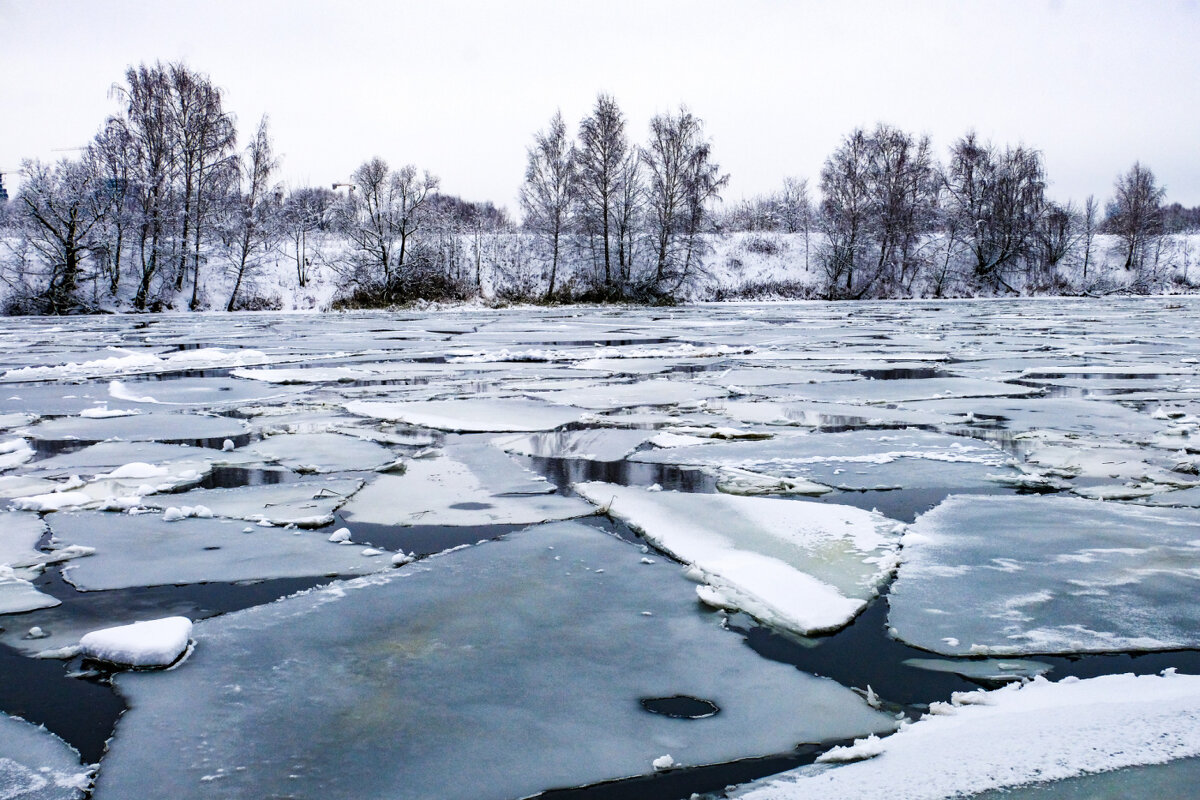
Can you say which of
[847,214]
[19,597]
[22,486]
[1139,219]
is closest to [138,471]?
[22,486]

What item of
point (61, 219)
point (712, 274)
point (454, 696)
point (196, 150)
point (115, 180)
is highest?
point (196, 150)

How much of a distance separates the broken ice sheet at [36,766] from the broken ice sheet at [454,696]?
0.13 ft

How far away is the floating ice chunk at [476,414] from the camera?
131 inches

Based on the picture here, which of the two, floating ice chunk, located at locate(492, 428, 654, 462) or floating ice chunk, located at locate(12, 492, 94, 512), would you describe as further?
floating ice chunk, located at locate(492, 428, 654, 462)

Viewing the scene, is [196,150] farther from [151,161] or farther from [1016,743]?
[1016,743]

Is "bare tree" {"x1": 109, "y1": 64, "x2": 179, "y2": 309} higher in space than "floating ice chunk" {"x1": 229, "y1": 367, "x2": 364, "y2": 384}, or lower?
higher

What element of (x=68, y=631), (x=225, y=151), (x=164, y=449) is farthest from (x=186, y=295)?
(x=68, y=631)

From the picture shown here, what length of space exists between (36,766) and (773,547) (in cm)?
138

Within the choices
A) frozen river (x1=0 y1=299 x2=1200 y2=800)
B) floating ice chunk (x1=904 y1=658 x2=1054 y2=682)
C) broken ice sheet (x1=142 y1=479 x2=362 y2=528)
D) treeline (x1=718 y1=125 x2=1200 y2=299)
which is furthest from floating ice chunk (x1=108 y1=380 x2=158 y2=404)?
treeline (x1=718 y1=125 x2=1200 y2=299)

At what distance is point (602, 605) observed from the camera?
4.94 feet

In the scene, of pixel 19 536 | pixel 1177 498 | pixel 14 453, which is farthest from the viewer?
pixel 14 453

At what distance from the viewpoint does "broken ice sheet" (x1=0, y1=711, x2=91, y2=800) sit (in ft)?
3.05

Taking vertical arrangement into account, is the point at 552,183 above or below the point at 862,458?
above

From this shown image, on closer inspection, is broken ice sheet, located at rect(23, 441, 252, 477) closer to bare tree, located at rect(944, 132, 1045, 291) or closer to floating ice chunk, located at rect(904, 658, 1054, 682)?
floating ice chunk, located at rect(904, 658, 1054, 682)
